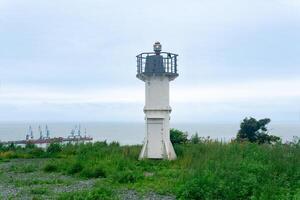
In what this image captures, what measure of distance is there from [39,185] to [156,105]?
7.15 meters

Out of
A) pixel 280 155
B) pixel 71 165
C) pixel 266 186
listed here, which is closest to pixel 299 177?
pixel 266 186

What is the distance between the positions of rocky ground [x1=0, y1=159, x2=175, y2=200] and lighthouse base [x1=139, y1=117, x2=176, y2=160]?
174 inches

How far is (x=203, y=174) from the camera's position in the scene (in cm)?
1002

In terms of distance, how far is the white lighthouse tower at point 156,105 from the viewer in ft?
58.1

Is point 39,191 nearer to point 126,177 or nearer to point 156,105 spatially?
point 126,177

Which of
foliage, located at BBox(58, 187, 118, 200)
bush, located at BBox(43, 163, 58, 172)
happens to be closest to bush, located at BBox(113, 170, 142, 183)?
foliage, located at BBox(58, 187, 118, 200)

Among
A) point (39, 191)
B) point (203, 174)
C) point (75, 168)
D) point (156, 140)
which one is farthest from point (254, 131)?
point (39, 191)

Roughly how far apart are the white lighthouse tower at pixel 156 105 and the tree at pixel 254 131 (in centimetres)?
790

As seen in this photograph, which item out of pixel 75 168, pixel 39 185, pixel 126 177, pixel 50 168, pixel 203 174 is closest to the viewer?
pixel 203 174

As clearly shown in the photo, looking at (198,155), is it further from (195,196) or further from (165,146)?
(195,196)

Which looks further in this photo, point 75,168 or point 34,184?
point 75,168

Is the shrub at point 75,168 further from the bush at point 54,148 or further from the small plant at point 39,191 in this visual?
the bush at point 54,148

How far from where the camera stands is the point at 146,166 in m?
15.5

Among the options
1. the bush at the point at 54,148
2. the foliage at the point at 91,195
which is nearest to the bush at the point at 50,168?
the foliage at the point at 91,195
